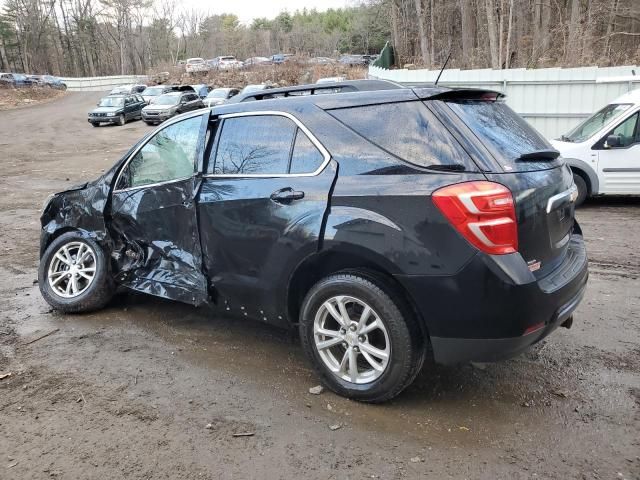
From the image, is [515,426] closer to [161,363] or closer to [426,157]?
[426,157]

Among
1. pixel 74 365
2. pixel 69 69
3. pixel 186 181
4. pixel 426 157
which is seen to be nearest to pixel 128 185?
pixel 186 181

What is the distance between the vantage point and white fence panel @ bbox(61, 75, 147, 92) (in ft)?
172

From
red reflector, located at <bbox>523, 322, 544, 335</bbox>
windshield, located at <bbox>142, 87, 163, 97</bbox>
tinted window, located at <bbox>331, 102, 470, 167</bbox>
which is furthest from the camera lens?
windshield, located at <bbox>142, 87, 163, 97</bbox>

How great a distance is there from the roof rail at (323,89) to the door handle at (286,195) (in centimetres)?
77

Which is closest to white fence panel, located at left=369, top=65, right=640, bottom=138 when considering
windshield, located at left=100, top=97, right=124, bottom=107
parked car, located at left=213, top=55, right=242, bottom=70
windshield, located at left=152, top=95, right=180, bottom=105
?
windshield, located at left=152, top=95, right=180, bottom=105

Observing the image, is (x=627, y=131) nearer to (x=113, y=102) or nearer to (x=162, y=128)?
(x=162, y=128)

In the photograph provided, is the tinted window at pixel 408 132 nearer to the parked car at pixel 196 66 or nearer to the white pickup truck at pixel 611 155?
the white pickup truck at pixel 611 155

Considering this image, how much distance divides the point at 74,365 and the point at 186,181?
1568mm

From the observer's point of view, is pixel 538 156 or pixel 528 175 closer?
pixel 528 175

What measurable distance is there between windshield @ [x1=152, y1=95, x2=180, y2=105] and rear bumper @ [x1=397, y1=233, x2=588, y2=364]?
27950mm

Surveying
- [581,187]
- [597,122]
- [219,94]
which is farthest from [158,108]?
[581,187]

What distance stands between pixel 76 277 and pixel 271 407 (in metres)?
2.60

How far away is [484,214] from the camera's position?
280 centimetres

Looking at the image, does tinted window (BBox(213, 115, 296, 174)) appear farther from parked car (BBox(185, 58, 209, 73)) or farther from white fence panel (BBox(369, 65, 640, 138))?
parked car (BBox(185, 58, 209, 73))
